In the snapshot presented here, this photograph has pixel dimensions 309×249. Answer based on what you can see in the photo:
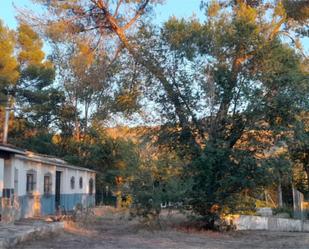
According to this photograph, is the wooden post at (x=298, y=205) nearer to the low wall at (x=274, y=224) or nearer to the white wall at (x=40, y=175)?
the low wall at (x=274, y=224)

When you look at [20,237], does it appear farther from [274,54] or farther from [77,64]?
[274,54]

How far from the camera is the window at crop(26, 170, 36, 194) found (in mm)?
23697

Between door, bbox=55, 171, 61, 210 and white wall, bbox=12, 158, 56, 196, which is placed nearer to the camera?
white wall, bbox=12, 158, 56, 196

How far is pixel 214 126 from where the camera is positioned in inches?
800

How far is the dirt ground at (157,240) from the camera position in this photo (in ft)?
46.4

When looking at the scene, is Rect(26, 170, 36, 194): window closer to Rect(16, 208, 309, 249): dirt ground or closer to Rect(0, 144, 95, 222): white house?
Rect(0, 144, 95, 222): white house

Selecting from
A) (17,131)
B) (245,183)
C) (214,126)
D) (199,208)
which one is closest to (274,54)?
(214,126)

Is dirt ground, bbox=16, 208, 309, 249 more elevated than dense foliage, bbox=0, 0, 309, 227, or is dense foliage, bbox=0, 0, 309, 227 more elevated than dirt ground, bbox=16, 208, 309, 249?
dense foliage, bbox=0, 0, 309, 227

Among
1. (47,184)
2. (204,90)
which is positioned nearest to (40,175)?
(47,184)

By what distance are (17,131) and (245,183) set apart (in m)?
28.2

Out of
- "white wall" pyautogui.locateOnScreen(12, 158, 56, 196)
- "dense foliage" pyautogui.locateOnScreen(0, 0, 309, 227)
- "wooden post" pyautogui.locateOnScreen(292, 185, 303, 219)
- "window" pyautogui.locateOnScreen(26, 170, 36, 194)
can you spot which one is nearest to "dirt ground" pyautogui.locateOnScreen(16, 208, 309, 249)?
"dense foliage" pyautogui.locateOnScreen(0, 0, 309, 227)

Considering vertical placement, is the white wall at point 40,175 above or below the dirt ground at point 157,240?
above

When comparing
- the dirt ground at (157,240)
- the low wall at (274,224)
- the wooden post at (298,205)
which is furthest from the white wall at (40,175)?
the wooden post at (298,205)

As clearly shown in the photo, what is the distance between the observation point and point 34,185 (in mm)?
24453
